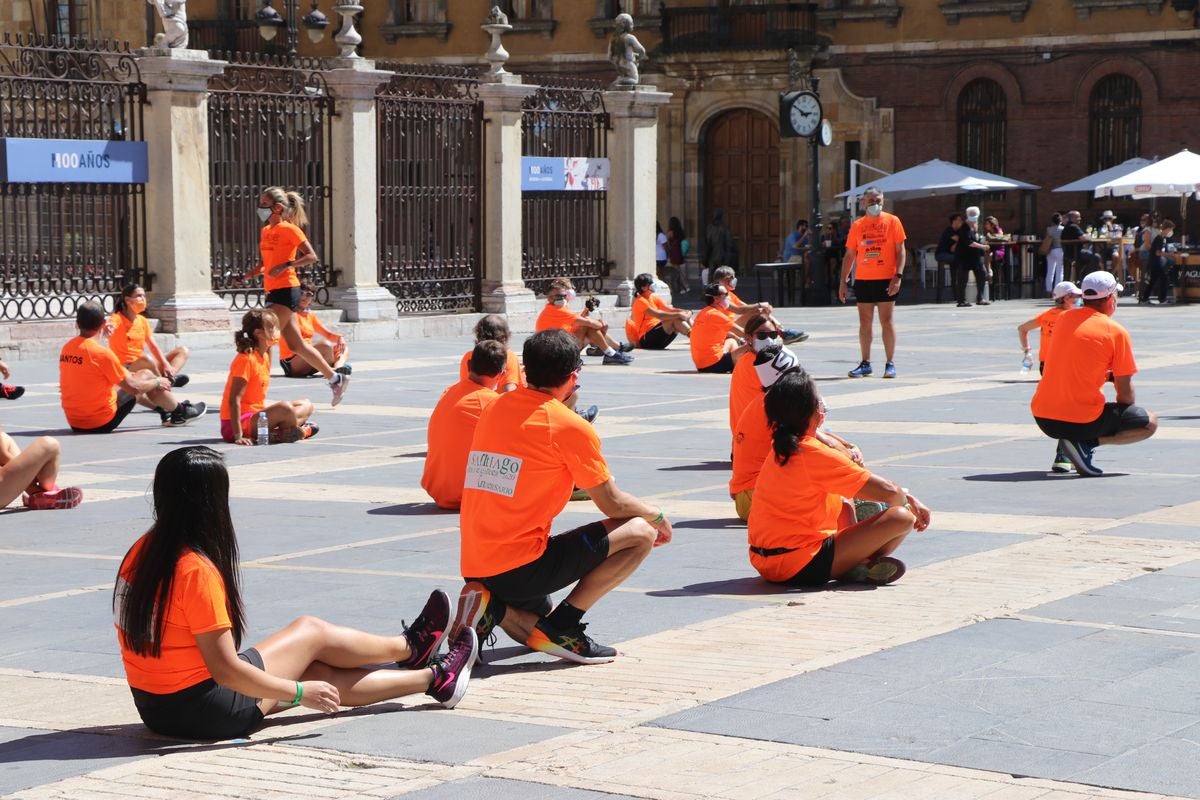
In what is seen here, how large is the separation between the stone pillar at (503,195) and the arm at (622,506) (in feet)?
66.1

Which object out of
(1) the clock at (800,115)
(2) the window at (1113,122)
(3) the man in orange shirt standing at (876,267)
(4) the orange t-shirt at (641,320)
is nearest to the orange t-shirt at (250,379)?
(3) the man in orange shirt standing at (876,267)

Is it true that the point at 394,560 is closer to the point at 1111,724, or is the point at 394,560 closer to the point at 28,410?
the point at 1111,724

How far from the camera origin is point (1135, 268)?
120 ft

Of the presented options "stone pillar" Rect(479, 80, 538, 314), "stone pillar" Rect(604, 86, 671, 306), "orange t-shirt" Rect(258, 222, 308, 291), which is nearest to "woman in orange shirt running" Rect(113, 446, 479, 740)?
"orange t-shirt" Rect(258, 222, 308, 291)

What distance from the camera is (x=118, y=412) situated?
15.2 metres

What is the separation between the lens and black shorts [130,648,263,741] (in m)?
6.21

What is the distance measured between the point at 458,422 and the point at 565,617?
380cm

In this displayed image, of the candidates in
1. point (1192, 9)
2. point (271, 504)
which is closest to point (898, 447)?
point (271, 504)

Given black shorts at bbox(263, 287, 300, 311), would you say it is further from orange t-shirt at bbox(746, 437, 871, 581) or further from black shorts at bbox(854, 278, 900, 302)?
orange t-shirt at bbox(746, 437, 871, 581)

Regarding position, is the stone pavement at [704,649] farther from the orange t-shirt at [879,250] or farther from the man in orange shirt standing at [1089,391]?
the orange t-shirt at [879,250]

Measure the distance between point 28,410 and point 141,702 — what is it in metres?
11.2

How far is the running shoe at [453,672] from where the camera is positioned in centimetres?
670

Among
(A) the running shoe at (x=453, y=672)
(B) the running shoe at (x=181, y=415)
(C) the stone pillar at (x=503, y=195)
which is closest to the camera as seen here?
(A) the running shoe at (x=453, y=672)

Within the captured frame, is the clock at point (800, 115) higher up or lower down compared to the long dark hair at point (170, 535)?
higher up
